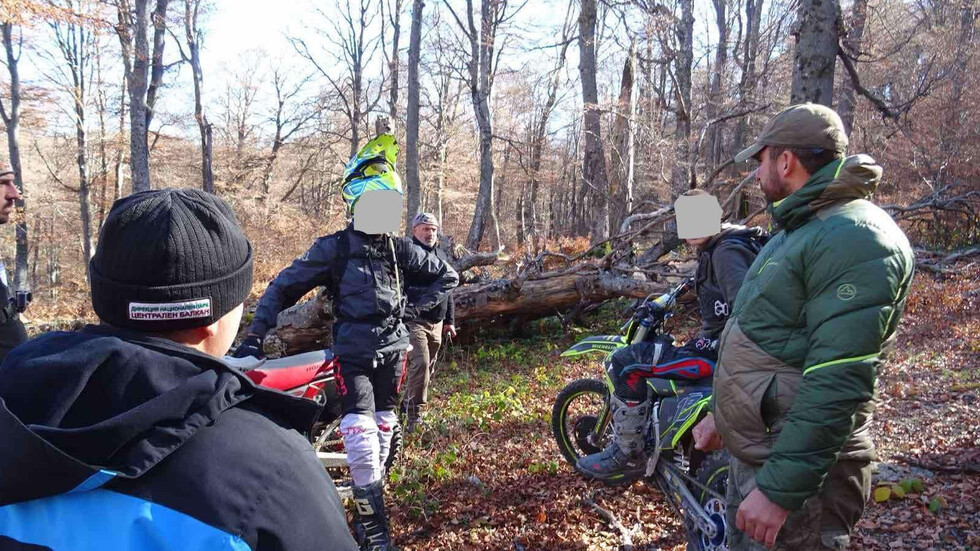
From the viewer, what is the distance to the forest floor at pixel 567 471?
143 inches

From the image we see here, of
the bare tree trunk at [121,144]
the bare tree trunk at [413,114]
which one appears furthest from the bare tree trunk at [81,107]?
the bare tree trunk at [413,114]

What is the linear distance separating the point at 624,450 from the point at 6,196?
4.64 metres

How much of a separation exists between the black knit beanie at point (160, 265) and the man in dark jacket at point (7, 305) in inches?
137

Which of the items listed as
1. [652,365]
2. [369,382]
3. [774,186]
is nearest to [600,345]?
[652,365]

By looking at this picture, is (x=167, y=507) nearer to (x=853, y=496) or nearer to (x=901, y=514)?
(x=853, y=496)

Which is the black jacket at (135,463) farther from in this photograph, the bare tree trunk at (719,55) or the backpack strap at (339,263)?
the bare tree trunk at (719,55)

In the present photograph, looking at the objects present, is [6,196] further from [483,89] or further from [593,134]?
[483,89]

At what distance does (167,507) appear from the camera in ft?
3.19

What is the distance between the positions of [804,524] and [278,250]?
24918 millimetres

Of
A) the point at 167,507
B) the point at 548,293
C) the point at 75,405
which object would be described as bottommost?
the point at 548,293

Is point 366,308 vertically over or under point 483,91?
under

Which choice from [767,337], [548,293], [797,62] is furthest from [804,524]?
[548,293]

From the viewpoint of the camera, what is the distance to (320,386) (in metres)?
4.05

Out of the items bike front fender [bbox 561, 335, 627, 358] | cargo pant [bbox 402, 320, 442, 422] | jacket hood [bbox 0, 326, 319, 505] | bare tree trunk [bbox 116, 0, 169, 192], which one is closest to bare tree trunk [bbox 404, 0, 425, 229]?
bare tree trunk [bbox 116, 0, 169, 192]
